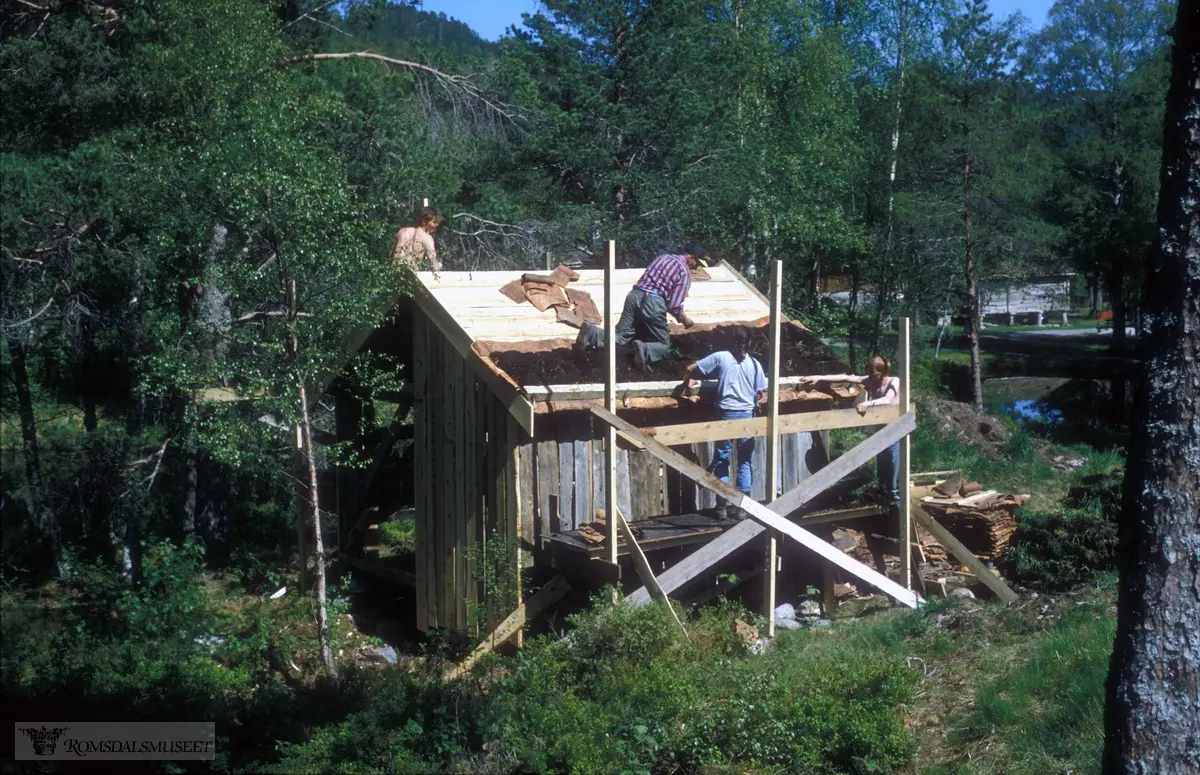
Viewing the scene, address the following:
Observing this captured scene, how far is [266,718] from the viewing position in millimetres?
8562

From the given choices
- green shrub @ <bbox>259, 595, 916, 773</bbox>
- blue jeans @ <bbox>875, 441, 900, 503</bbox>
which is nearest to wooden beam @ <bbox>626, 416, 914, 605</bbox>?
green shrub @ <bbox>259, 595, 916, 773</bbox>

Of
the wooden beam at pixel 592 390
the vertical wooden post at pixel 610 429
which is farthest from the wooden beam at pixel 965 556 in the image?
the vertical wooden post at pixel 610 429

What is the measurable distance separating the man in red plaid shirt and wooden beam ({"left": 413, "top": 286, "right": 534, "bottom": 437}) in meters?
0.95

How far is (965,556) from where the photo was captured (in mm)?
10875

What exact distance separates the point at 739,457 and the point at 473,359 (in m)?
2.68

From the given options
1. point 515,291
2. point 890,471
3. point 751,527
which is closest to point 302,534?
point 515,291

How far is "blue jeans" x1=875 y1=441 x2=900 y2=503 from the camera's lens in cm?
1143

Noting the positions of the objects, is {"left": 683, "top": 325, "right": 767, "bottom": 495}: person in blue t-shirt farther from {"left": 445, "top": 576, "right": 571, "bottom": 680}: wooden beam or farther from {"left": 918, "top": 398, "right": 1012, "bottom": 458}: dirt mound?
{"left": 918, "top": 398, "right": 1012, "bottom": 458}: dirt mound

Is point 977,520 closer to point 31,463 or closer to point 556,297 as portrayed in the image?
point 556,297

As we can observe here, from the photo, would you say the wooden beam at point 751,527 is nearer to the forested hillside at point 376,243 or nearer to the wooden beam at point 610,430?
the wooden beam at point 610,430

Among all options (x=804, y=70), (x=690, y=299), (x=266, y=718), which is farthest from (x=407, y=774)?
(x=804, y=70)

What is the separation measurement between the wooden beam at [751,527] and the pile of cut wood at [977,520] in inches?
73.3

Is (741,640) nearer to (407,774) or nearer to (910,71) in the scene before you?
(407,774)

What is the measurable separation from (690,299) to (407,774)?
645 cm
